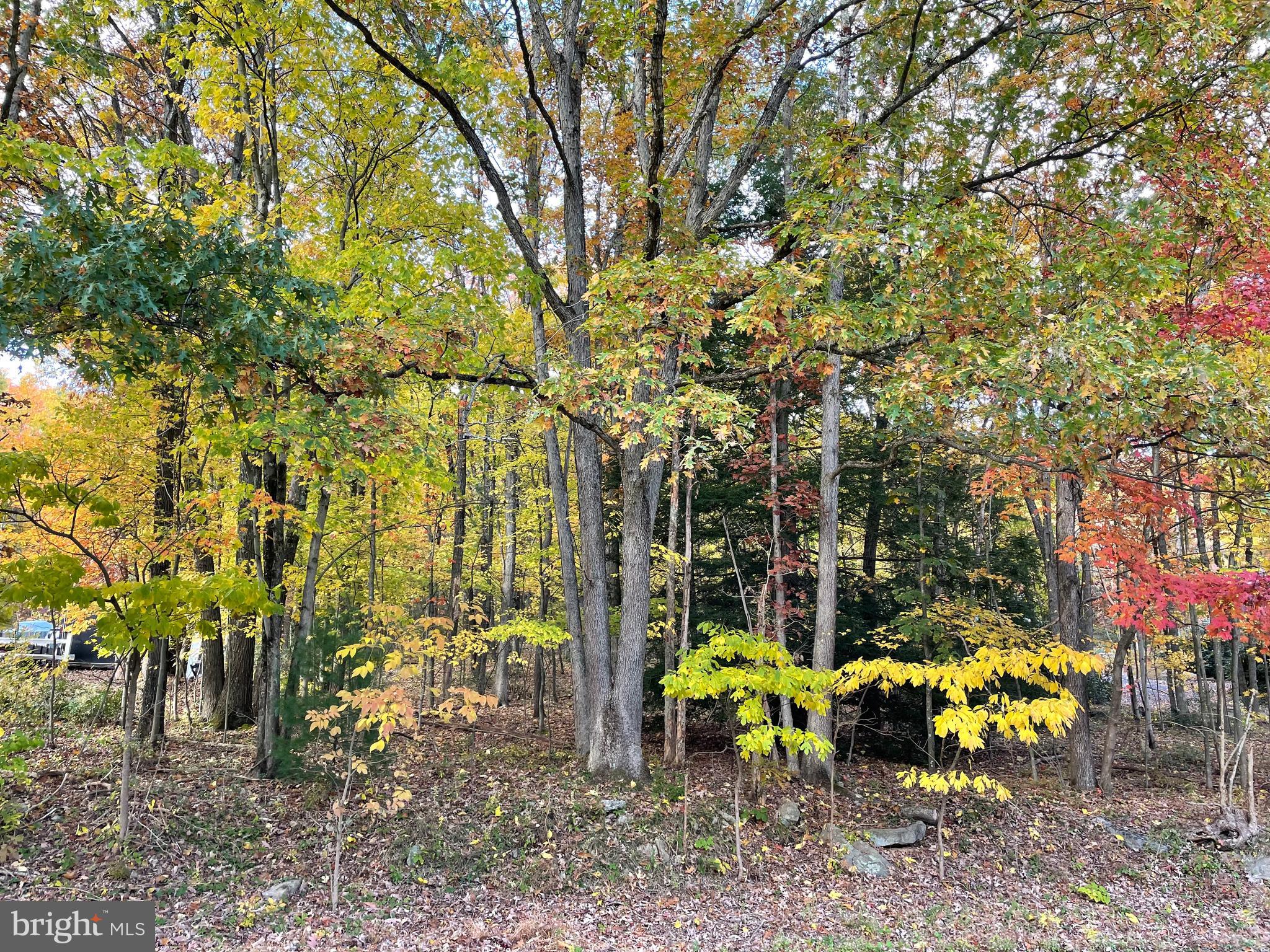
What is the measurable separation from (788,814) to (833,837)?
59 centimetres

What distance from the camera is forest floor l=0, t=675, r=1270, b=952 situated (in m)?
4.64

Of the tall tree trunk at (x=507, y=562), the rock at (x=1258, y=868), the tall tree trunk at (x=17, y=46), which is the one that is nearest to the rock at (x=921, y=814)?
the rock at (x=1258, y=868)

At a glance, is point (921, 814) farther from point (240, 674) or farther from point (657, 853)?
point (240, 674)

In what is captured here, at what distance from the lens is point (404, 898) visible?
5.03 meters

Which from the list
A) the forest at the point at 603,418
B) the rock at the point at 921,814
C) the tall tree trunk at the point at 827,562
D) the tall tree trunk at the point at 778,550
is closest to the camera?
the forest at the point at 603,418

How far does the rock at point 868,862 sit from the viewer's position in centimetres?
620

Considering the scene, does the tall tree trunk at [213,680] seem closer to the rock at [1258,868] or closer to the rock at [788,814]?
the rock at [788,814]

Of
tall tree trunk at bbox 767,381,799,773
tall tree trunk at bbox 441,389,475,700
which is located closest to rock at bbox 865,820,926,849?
tall tree trunk at bbox 767,381,799,773

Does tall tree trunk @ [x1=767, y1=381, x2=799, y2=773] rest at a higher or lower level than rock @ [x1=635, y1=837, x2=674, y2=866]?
higher

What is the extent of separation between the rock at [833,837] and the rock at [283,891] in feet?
16.2

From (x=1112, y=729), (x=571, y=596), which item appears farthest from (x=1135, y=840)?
(x=571, y=596)

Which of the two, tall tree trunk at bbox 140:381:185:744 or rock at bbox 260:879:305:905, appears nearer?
rock at bbox 260:879:305:905

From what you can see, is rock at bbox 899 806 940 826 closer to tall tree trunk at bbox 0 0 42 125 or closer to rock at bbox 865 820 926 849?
rock at bbox 865 820 926 849

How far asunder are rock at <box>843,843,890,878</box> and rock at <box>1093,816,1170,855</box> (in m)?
2.90
